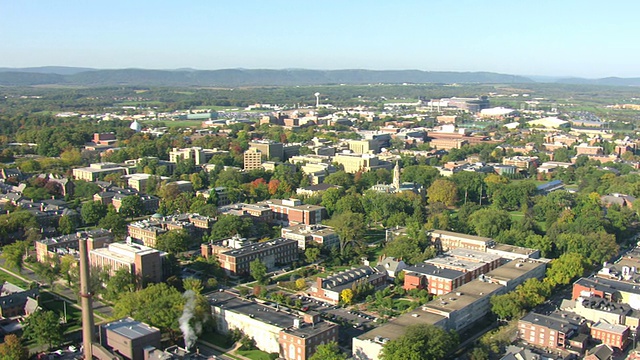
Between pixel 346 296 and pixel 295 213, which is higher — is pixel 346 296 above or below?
below

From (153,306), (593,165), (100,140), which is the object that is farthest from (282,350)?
(100,140)

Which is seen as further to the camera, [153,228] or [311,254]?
[153,228]

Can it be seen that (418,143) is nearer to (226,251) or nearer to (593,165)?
(593,165)

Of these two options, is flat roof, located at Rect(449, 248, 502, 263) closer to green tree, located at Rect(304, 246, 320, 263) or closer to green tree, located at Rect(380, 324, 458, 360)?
green tree, located at Rect(304, 246, 320, 263)

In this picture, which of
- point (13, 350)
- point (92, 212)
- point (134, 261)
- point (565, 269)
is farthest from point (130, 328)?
point (92, 212)

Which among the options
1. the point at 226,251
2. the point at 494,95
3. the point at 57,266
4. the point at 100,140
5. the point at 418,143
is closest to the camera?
the point at 57,266

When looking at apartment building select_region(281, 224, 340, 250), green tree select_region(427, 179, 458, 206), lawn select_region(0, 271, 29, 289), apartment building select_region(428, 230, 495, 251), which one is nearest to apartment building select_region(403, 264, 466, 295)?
apartment building select_region(428, 230, 495, 251)

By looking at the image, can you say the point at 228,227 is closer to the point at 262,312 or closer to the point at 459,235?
the point at 262,312
